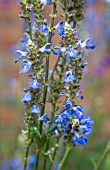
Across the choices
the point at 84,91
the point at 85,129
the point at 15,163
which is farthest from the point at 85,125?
the point at 84,91

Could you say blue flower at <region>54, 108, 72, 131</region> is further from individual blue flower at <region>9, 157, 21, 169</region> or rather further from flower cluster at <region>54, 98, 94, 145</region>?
individual blue flower at <region>9, 157, 21, 169</region>

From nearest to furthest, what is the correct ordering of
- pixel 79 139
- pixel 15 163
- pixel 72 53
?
pixel 72 53, pixel 79 139, pixel 15 163

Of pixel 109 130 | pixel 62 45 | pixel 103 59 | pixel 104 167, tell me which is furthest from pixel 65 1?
pixel 109 130

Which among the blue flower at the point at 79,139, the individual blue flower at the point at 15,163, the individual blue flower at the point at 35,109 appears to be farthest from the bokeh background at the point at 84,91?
the individual blue flower at the point at 35,109

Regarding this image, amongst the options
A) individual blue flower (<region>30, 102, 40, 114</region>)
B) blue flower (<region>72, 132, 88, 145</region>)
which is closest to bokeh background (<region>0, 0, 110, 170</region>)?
blue flower (<region>72, 132, 88, 145</region>)

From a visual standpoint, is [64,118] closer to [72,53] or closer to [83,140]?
[83,140]

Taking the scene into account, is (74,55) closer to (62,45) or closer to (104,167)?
(62,45)
